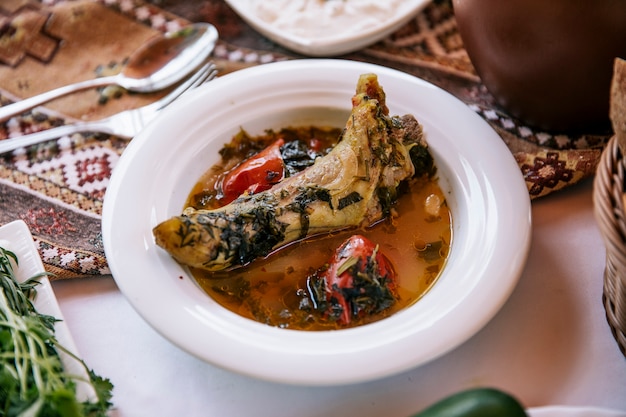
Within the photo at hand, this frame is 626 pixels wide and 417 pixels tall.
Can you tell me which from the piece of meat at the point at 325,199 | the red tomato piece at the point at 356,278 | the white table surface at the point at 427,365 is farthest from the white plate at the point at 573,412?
the piece of meat at the point at 325,199

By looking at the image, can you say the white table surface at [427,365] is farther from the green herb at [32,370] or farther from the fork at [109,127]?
the fork at [109,127]

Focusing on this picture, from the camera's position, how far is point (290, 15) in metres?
2.14

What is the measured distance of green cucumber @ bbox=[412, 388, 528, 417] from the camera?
104 cm

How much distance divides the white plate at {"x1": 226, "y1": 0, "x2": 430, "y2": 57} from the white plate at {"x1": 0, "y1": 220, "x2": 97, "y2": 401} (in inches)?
38.2

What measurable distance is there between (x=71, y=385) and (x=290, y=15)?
1.41 metres

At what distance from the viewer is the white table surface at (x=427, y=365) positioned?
133 cm

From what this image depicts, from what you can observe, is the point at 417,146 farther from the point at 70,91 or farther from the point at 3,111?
the point at 3,111

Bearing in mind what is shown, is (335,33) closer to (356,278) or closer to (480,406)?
(356,278)

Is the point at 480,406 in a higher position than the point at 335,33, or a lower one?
lower

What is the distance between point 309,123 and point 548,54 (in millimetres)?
631

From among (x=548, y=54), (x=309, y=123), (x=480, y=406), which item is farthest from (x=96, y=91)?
(x=480, y=406)

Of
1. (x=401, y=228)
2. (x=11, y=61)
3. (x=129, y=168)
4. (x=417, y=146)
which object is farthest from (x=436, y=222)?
(x=11, y=61)

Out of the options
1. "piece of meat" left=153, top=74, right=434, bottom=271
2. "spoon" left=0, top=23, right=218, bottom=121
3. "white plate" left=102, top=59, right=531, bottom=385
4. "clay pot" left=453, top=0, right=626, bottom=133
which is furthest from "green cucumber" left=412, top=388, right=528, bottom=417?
Result: "spoon" left=0, top=23, right=218, bottom=121

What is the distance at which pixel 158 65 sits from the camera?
80.7 inches
